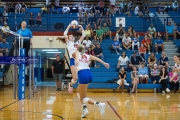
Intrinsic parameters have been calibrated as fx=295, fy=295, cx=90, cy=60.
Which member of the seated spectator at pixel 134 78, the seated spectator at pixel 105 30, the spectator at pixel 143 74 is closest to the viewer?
the seated spectator at pixel 134 78

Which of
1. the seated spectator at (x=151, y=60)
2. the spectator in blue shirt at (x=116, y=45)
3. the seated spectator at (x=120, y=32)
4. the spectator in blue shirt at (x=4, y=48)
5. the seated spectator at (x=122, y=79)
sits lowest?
the seated spectator at (x=122, y=79)

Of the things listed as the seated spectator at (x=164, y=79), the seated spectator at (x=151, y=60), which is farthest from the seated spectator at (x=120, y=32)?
the seated spectator at (x=164, y=79)

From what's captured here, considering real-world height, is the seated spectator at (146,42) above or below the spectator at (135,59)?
above

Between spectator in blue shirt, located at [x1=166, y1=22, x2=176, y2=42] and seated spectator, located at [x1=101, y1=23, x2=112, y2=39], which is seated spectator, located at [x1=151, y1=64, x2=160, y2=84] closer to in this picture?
spectator in blue shirt, located at [x1=166, y1=22, x2=176, y2=42]

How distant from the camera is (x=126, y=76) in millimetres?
18344

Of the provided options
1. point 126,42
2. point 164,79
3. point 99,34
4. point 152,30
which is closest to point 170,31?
point 152,30

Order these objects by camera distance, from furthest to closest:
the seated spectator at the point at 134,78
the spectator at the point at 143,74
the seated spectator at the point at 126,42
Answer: the seated spectator at the point at 126,42 < the spectator at the point at 143,74 < the seated spectator at the point at 134,78

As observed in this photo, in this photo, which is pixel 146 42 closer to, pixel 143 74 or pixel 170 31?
pixel 170 31

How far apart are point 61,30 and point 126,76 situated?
7184 mm

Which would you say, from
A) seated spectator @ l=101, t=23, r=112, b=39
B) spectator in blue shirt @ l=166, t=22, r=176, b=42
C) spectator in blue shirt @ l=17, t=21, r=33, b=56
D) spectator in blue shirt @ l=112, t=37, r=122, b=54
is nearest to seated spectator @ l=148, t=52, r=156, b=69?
spectator in blue shirt @ l=112, t=37, r=122, b=54

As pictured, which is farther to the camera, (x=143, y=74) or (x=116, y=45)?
(x=116, y=45)

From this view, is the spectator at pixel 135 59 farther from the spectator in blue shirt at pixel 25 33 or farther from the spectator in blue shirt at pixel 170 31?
the spectator in blue shirt at pixel 25 33

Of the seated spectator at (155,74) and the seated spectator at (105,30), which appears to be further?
the seated spectator at (105,30)

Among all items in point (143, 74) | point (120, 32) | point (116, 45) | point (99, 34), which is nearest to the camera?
point (143, 74)
